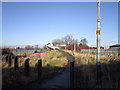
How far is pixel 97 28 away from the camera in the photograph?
817 centimetres

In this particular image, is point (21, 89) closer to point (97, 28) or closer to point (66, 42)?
point (97, 28)

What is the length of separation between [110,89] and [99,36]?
10.2ft

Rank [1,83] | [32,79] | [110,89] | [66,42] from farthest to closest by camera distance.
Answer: [66,42] < [32,79] < [1,83] < [110,89]

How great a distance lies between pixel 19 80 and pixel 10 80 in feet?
1.50

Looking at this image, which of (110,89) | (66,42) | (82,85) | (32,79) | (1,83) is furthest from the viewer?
(66,42)

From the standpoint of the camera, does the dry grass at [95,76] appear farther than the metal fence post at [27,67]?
No

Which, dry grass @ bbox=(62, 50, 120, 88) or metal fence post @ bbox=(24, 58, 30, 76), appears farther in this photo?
metal fence post @ bbox=(24, 58, 30, 76)

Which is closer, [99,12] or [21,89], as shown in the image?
[21,89]

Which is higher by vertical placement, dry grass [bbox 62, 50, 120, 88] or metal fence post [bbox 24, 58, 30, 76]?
metal fence post [bbox 24, 58, 30, 76]

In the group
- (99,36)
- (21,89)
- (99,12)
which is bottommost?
(21,89)

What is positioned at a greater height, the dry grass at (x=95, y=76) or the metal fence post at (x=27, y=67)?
the metal fence post at (x=27, y=67)

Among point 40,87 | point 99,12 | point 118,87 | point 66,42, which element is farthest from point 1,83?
point 66,42

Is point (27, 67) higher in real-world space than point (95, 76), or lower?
higher

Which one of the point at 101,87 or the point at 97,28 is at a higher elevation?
the point at 97,28
